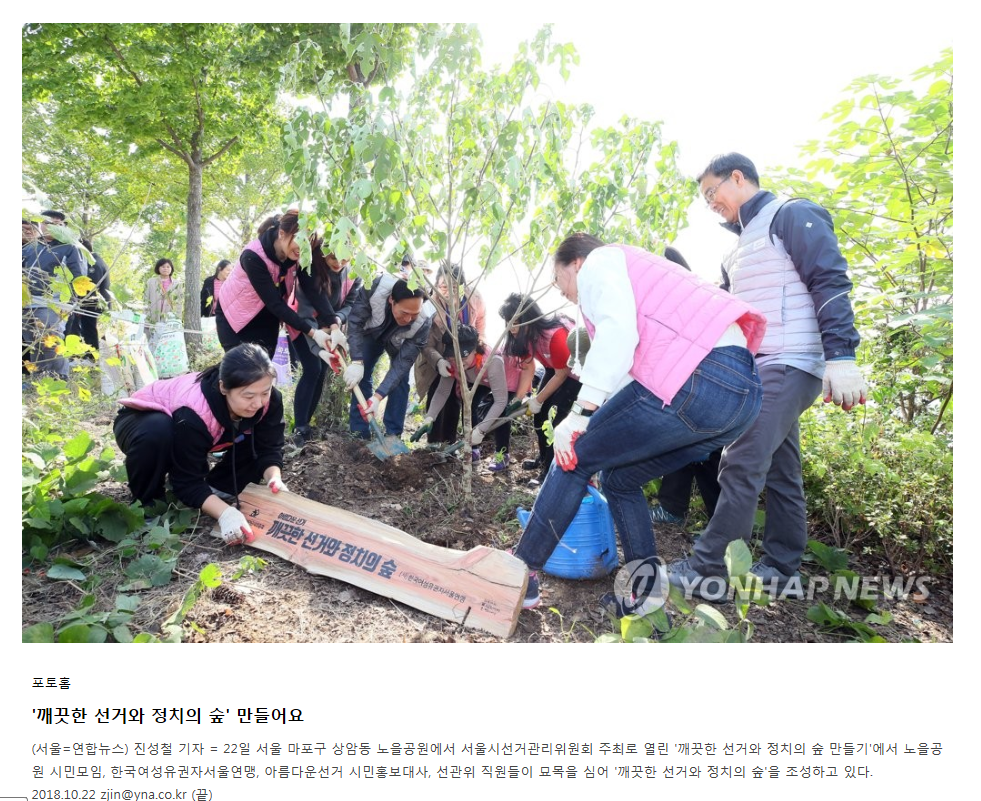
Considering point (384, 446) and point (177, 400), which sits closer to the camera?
point (177, 400)

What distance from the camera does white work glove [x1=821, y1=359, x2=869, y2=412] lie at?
2287 mm

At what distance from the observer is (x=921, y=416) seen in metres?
3.61

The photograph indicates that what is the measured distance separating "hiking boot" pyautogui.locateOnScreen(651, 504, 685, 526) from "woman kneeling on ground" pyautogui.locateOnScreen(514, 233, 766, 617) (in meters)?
1.21

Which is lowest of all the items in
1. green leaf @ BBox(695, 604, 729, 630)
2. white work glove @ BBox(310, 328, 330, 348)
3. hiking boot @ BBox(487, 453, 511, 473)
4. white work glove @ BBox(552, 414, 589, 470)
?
hiking boot @ BBox(487, 453, 511, 473)

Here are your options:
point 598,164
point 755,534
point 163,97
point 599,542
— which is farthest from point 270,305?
point 163,97

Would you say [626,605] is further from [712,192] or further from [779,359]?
[712,192]

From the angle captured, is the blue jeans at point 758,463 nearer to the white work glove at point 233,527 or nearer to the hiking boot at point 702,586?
the hiking boot at point 702,586

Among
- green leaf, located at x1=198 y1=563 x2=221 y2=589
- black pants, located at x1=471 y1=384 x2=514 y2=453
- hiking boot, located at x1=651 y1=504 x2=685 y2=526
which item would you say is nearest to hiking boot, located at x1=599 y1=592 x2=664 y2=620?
hiking boot, located at x1=651 y1=504 x2=685 y2=526

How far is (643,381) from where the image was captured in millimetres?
2059

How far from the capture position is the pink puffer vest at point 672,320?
2.01 m

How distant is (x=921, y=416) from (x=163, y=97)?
8.95m

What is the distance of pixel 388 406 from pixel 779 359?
2709mm

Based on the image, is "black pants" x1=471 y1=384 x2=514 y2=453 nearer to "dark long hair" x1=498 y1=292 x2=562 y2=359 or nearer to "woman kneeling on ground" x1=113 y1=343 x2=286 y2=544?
"dark long hair" x1=498 y1=292 x2=562 y2=359

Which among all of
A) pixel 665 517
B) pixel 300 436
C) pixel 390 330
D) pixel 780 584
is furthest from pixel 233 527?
pixel 780 584
